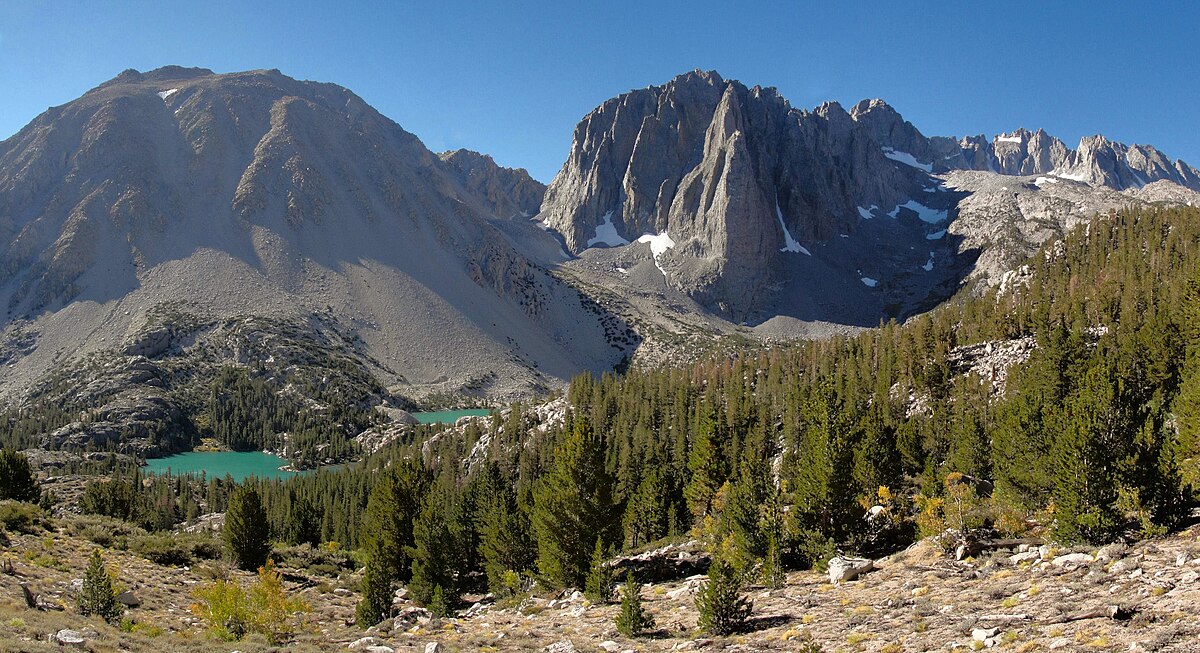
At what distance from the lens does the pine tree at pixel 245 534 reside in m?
44.5

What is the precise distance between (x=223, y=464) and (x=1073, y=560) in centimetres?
15551

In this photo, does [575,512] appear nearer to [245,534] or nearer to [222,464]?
[245,534]

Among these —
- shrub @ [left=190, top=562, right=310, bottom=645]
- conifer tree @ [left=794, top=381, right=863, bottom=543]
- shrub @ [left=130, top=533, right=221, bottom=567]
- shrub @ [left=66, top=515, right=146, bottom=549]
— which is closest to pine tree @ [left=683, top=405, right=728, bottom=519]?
conifer tree @ [left=794, top=381, right=863, bottom=543]

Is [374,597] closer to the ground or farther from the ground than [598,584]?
closer to the ground

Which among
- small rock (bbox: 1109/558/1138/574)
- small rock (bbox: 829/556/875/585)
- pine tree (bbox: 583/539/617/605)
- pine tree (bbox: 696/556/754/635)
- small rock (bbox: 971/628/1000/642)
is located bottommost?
pine tree (bbox: 583/539/617/605)

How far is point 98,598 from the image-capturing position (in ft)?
80.2

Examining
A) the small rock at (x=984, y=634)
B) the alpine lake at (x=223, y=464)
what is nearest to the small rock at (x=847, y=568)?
the small rock at (x=984, y=634)

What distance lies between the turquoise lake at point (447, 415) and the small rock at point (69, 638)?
145260 millimetres

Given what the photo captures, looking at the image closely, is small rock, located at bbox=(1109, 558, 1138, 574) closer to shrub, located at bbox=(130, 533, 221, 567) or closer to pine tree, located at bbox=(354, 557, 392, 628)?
pine tree, located at bbox=(354, 557, 392, 628)

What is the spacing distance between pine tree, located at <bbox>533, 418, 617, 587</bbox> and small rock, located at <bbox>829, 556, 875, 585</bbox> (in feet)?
38.8

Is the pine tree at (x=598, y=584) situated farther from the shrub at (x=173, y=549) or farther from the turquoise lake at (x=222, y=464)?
the turquoise lake at (x=222, y=464)

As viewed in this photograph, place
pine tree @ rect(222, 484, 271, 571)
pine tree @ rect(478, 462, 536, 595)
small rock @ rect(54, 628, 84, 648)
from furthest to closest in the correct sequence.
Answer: pine tree @ rect(222, 484, 271, 571)
pine tree @ rect(478, 462, 536, 595)
small rock @ rect(54, 628, 84, 648)

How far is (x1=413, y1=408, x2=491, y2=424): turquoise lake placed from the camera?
16274 cm

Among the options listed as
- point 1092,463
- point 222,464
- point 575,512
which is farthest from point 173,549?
point 222,464
